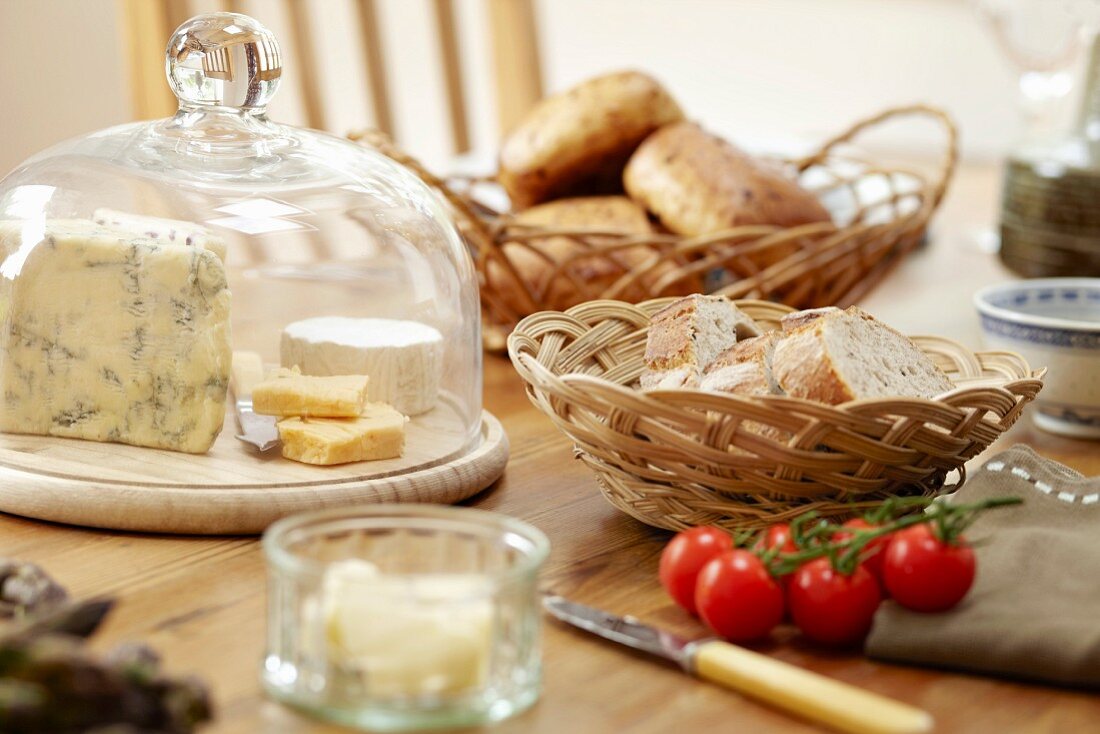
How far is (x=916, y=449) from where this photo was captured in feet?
3.22

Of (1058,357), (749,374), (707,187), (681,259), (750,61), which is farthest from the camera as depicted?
(750,61)

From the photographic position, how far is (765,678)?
0.78 m

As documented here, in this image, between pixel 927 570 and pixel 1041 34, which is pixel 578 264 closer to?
pixel 927 570

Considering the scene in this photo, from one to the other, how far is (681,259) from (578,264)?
13 cm

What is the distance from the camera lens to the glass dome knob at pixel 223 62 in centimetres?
117

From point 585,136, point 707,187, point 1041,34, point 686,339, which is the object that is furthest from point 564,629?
point 1041,34

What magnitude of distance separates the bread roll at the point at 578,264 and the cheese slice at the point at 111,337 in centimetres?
56

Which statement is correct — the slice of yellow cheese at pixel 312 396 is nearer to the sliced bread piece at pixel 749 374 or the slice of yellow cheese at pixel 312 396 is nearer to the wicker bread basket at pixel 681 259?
the sliced bread piece at pixel 749 374

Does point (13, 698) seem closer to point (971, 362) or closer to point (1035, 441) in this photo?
point (971, 362)

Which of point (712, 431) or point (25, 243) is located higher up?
point (25, 243)

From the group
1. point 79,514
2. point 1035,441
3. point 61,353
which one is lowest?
point 1035,441

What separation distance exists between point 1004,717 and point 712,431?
0.28m

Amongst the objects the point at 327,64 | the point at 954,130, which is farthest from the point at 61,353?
the point at 327,64

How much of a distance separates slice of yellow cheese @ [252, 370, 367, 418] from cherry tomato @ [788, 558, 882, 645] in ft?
1.52
